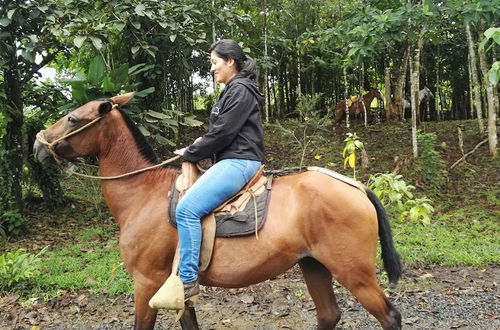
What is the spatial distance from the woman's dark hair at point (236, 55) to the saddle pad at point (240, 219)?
93cm

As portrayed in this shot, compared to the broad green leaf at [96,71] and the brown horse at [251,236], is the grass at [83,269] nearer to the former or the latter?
the brown horse at [251,236]

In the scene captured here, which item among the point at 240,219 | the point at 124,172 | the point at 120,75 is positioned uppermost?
the point at 120,75

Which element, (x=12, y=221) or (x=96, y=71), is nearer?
(x=96, y=71)

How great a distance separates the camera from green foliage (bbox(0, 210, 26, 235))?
22.1 ft

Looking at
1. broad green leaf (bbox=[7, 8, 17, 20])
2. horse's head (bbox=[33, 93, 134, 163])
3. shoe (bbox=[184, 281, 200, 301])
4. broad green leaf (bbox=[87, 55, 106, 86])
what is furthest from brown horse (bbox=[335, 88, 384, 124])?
shoe (bbox=[184, 281, 200, 301])

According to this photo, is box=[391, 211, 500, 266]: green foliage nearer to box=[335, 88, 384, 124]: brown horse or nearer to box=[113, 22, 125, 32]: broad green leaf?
box=[113, 22, 125, 32]: broad green leaf

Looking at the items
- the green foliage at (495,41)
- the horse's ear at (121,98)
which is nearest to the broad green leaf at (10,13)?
the horse's ear at (121,98)

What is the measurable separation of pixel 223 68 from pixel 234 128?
507 millimetres

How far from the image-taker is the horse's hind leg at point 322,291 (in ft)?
11.5

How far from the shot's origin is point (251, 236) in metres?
3.12

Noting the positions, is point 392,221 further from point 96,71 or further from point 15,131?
point 15,131

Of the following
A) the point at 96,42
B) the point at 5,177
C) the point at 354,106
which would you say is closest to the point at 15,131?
the point at 5,177

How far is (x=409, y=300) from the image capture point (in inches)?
188

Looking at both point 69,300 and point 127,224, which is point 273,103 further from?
point 127,224
